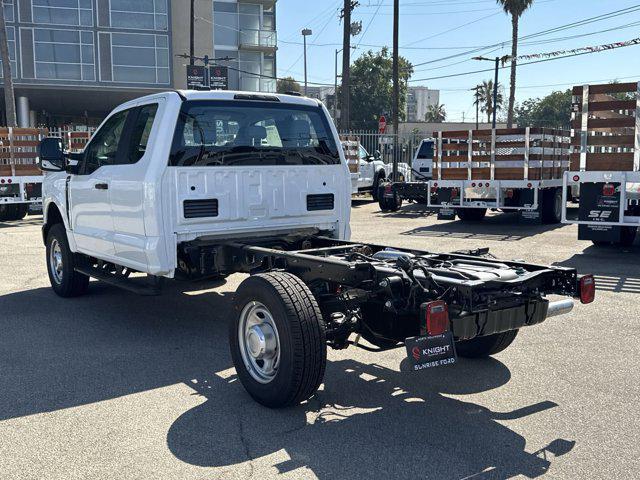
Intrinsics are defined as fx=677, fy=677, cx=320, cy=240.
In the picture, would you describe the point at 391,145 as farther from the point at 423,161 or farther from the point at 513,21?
the point at 513,21

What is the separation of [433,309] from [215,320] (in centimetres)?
345

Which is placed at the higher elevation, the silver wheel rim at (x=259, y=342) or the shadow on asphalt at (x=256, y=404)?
the silver wheel rim at (x=259, y=342)

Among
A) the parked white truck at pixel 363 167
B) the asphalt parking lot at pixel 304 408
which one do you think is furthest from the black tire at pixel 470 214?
the asphalt parking lot at pixel 304 408

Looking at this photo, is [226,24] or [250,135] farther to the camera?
[226,24]

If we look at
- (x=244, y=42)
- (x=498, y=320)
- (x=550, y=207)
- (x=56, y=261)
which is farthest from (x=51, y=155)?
(x=244, y=42)

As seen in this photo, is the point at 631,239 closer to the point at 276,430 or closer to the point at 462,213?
the point at 462,213

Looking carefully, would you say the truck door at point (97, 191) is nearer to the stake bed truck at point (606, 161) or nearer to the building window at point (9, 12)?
the stake bed truck at point (606, 161)

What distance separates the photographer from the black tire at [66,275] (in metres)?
7.74

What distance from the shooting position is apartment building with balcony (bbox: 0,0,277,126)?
3328 cm

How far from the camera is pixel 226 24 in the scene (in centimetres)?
4591

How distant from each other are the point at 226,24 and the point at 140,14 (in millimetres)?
11292

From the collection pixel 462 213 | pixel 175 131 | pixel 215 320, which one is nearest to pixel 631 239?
pixel 462 213

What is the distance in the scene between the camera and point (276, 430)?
4.15 m

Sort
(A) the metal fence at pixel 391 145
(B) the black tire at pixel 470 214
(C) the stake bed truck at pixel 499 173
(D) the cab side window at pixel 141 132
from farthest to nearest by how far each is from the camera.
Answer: (A) the metal fence at pixel 391 145 < (B) the black tire at pixel 470 214 < (C) the stake bed truck at pixel 499 173 < (D) the cab side window at pixel 141 132
